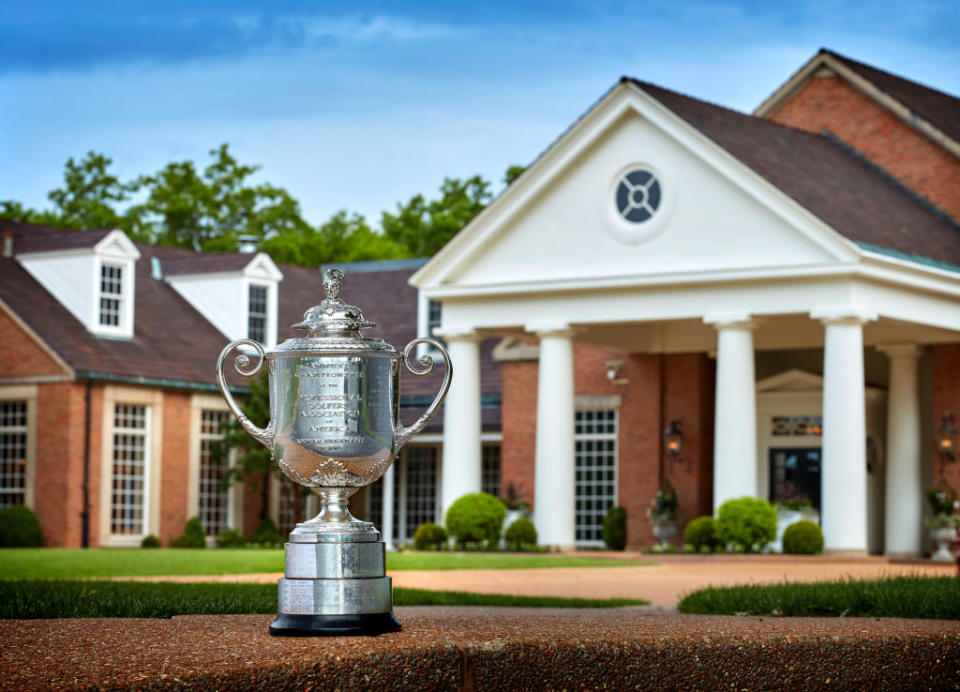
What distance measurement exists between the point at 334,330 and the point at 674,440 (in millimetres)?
24589

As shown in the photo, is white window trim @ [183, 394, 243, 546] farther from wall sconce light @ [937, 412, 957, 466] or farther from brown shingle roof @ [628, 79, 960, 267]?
wall sconce light @ [937, 412, 957, 466]

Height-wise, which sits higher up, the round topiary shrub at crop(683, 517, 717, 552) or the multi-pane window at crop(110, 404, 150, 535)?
the multi-pane window at crop(110, 404, 150, 535)

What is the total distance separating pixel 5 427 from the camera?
1341 inches

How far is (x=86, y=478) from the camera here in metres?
33.2

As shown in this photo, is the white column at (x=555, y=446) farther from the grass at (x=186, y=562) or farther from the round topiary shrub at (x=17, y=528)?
the round topiary shrub at (x=17, y=528)

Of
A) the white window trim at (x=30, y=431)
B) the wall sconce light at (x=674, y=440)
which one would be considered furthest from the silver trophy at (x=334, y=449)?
the white window trim at (x=30, y=431)

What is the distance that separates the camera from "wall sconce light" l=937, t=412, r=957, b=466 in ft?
101

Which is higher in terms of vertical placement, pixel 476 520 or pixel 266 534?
pixel 476 520

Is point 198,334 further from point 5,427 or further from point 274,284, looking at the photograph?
point 5,427

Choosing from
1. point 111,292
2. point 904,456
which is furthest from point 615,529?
point 111,292

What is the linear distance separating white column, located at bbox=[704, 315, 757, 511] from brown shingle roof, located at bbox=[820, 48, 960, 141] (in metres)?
7.40

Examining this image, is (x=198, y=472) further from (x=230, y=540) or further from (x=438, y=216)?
(x=438, y=216)

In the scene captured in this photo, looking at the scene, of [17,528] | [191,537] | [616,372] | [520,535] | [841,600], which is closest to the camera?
[841,600]

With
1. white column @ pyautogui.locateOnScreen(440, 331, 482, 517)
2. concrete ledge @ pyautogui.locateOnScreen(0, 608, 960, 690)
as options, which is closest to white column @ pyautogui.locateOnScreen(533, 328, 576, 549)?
white column @ pyautogui.locateOnScreen(440, 331, 482, 517)
